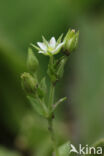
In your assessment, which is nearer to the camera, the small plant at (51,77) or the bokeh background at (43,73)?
the small plant at (51,77)

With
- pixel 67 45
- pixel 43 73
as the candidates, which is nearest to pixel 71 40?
pixel 67 45

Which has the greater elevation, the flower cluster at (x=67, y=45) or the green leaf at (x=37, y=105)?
the flower cluster at (x=67, y=45)

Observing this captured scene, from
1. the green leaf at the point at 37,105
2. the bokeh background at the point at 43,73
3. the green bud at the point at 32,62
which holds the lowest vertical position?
the green leaf at the point at 37,105

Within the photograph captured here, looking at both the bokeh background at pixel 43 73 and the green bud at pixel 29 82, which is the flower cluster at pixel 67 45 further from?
the bokeh background at pixel 43 73

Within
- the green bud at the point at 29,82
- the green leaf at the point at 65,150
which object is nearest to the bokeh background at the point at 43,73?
the green leaf at the point at 65,150

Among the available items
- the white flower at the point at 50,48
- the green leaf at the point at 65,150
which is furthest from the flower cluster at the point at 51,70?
the green leaf at the point at 65,150

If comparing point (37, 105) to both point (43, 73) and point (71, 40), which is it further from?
point (43, 73)

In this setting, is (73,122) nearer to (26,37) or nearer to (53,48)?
(26,37)

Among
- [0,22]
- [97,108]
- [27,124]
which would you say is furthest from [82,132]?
[0,22]
